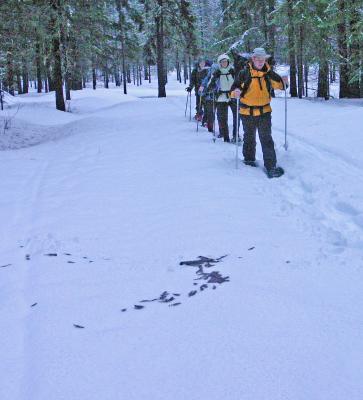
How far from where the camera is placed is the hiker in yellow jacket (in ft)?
26.4

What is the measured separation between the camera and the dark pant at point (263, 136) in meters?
8.22

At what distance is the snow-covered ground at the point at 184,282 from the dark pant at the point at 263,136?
35 centimetres

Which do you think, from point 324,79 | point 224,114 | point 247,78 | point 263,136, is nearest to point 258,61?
point 247,78

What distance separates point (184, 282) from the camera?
4.17 m

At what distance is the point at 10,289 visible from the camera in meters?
4.24

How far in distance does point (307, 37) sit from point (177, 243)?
20.7 metres

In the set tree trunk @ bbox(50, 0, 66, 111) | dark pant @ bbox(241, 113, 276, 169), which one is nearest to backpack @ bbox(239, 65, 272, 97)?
dark pant @ bbox(241, 113, 276, 169)

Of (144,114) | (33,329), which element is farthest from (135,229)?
(144,114)

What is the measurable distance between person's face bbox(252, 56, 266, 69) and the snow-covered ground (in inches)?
73.8

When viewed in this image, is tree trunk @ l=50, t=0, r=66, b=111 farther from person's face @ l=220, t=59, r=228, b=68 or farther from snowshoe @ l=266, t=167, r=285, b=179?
snowshoe @ l=266, t=167, r=285, b=179

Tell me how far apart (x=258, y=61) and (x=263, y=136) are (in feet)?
4.27

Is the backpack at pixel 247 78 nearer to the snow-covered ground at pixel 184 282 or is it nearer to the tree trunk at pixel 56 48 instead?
the snow-covered ground at pixel 184 282

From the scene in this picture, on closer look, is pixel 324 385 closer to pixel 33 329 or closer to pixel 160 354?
pixel 160 354

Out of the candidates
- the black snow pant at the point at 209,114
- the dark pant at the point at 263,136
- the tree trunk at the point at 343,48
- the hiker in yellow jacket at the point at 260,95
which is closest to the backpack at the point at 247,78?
the hiker in yellow jacket at the point at 260,95
